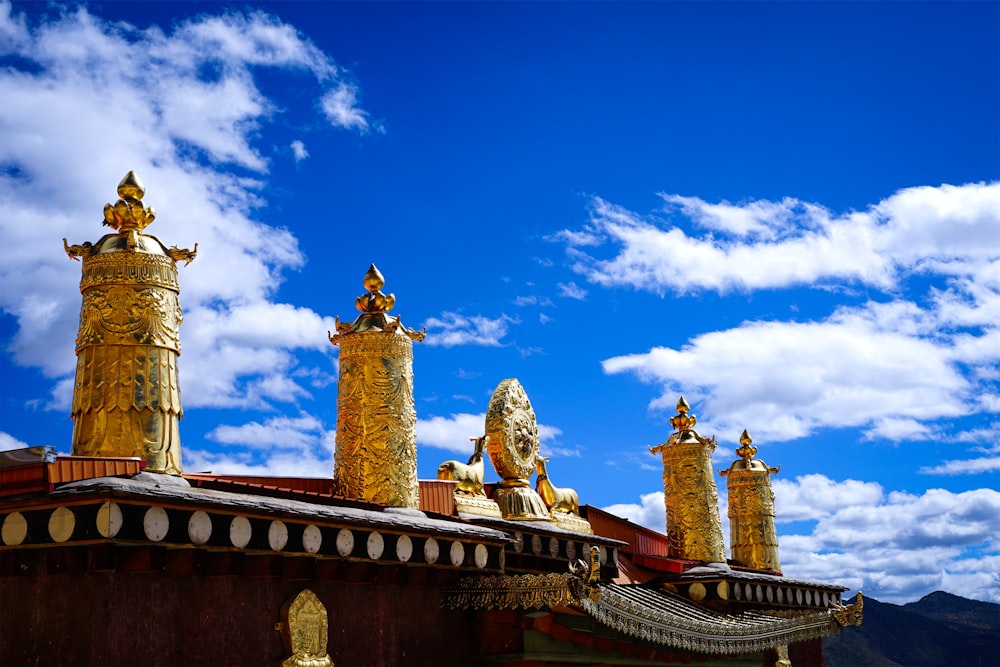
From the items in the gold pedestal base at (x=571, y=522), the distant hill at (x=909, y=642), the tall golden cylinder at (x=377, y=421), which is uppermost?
the tall golden cylinder at (x=377, y=421)

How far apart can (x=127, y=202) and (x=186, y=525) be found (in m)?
3.49

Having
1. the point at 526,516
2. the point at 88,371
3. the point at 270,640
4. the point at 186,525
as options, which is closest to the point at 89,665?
the point at 186,525

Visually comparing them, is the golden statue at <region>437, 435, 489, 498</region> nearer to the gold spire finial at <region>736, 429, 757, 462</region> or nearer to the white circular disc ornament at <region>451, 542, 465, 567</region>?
the white circular disc ornament at <region>451, 542, 465, 567</region>

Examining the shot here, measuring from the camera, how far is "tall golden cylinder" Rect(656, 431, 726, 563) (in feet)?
63.0

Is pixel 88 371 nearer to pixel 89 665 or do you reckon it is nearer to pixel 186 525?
pixel 186 525

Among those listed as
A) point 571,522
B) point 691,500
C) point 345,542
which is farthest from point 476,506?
point 691,500

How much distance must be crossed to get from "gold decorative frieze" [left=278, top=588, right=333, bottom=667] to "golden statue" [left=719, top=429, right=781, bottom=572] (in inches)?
538

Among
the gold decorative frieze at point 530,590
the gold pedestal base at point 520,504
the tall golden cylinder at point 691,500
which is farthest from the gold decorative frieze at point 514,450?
the tall golden cylinder at point 691,500

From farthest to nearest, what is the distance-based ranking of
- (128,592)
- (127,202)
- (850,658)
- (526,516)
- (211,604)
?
(850,658) < (526,516) < (127,202) < (211,604) < (128,592)

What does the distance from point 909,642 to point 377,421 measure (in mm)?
51969

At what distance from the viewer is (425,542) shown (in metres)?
10.8

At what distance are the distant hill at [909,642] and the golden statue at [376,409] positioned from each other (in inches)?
1702

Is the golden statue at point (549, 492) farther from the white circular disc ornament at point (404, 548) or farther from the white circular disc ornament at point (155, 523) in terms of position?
the white circular disc ornament at point (155, 523)

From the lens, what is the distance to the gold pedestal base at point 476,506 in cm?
1378
